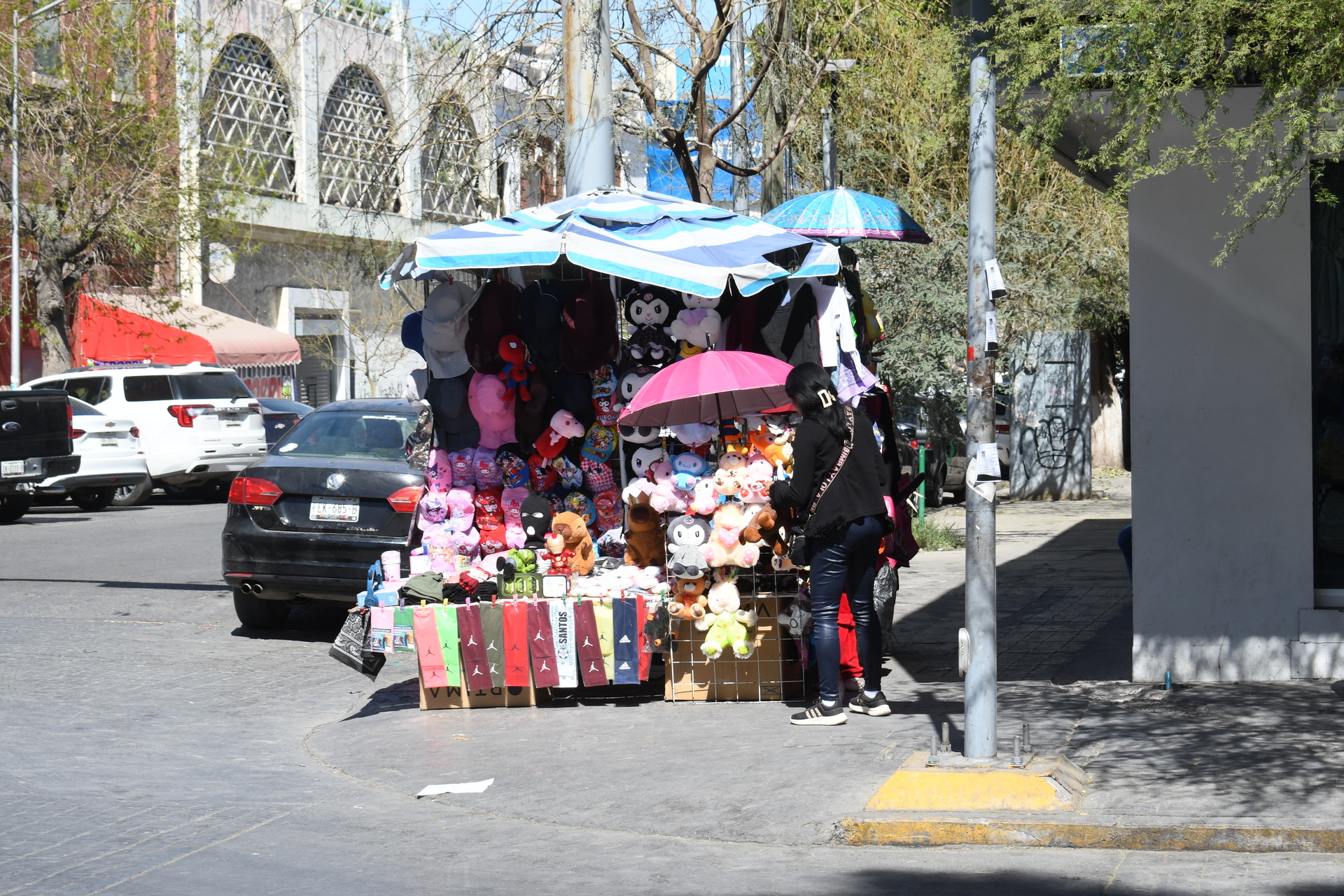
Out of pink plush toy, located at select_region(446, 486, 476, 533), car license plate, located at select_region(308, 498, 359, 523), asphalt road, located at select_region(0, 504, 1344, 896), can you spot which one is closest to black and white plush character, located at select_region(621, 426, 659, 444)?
pink plush toy, located at select_region(446, 486, 476, 533)

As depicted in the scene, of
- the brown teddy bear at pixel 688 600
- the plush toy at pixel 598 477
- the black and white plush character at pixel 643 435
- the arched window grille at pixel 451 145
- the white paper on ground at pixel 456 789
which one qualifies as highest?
the arched window grille at pixel 451 145

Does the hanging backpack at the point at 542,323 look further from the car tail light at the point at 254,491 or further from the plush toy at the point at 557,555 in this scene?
the car tail light at the point at 254,491

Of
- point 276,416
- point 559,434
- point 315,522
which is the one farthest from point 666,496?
point 276,416

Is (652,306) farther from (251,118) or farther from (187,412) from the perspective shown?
(251,118)

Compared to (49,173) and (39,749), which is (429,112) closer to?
(39,749)

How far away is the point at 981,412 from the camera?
20.4 feet

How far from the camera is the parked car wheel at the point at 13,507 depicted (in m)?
19.5

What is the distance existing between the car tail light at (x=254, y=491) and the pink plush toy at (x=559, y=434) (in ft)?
8.36

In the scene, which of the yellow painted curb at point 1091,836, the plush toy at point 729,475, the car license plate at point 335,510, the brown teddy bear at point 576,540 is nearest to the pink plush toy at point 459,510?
the brown teddy bear at point 576,540

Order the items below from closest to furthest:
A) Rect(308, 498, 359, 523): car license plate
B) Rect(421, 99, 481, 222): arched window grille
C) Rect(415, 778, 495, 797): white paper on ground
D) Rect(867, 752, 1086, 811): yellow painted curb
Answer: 1. Rect(867, 752, 1086, 811): yellow painted curb
2. Rect(415, 778, 495, 797): white paper on ground
3. Rect(308, 498, 359, 523): car license plate
4. Rect(421, 99, 481, 222): arched window grille

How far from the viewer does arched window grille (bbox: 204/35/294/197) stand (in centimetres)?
3241

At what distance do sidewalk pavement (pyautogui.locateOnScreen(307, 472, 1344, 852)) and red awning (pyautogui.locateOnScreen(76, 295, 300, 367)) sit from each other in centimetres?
2353

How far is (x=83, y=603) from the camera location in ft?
40.2

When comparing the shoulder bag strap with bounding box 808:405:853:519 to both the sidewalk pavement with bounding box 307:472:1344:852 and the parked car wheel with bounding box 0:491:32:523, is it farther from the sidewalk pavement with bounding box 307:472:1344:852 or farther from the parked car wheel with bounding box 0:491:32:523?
the parked car wheel with bounding box 0:491:32:523
